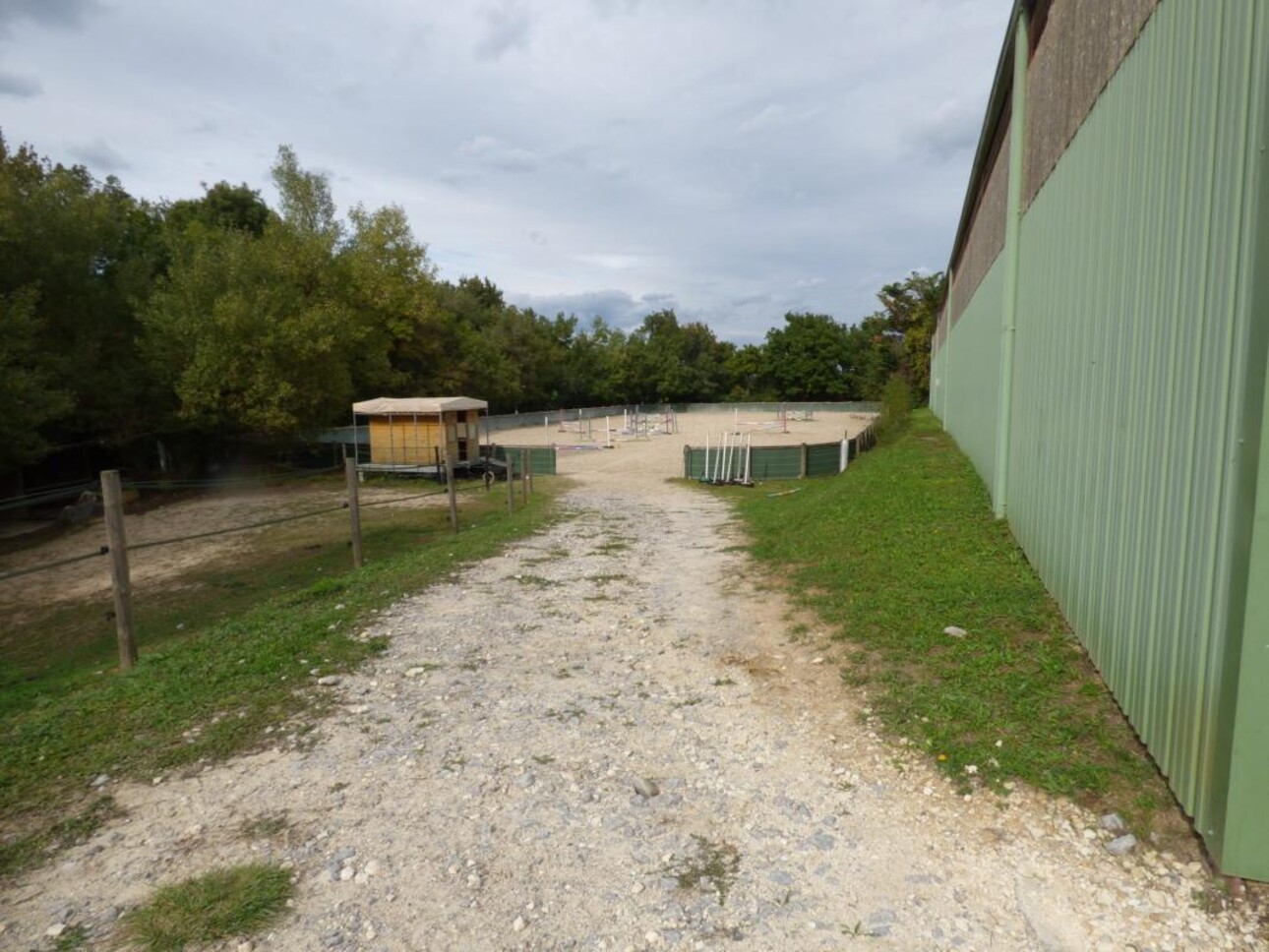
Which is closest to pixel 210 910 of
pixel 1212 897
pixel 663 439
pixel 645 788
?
pixel 645 788

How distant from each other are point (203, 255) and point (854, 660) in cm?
2500

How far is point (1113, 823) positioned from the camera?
10.3ft

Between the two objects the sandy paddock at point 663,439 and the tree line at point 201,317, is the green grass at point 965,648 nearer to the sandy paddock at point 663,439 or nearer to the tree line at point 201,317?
the sandy paddock at point 663,439

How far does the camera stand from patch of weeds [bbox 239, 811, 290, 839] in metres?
3.38

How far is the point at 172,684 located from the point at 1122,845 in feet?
18.5

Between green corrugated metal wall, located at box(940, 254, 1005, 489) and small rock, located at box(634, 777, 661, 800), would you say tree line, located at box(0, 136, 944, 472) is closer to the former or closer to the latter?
green corrugated metal wall, located at box(940, 254, 1005, 489)

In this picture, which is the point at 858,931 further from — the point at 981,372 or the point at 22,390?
the point at 22,390

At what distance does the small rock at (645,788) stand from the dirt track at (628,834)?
0.01m

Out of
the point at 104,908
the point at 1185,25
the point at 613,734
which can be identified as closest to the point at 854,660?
the point at 613,734

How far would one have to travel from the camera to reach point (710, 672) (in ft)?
17.6

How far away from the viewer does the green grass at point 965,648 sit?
3.57m

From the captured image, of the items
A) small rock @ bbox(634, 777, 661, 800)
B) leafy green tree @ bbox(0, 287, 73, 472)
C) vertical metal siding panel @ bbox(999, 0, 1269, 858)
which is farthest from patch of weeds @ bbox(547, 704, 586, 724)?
leafy green tree @ bbox(0, 287, 73, 472)

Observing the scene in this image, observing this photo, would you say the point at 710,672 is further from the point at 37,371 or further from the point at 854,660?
the point at 37,371

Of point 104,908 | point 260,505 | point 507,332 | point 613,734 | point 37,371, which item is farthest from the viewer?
point 507,332
